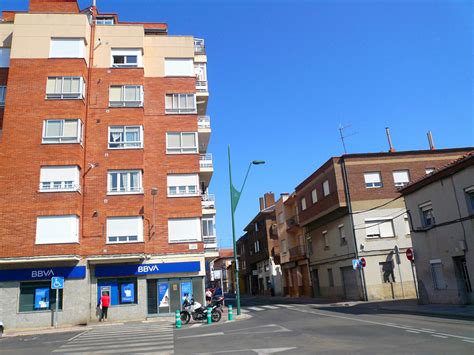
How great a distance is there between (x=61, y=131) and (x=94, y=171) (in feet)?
9.78

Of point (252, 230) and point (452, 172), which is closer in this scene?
point (452, 172)

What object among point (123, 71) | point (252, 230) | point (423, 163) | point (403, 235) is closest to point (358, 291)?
point (403, 235)

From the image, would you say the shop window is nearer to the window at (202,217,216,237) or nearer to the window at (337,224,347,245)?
the window at (202,217,216,237)

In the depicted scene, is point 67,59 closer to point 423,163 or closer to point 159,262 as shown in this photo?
point 159,262

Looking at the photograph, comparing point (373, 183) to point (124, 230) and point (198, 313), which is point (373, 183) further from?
point (124, 230)

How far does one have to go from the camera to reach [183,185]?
27.2 meters

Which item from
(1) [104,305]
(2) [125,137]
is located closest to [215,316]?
(1) [104,305]

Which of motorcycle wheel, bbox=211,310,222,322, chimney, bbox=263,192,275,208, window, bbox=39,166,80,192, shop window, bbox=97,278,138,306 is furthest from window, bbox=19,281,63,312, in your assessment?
chimney, bbox=263,192,275,208

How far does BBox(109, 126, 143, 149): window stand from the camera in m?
26.7

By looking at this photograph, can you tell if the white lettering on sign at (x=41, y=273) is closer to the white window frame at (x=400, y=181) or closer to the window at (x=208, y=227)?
the window at (x=208, y=227)

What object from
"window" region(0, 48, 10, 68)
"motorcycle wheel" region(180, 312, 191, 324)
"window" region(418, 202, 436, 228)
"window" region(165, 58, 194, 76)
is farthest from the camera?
"window" region(165, 58, 194, 76)

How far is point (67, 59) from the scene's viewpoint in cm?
2647

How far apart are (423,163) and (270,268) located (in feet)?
95.2

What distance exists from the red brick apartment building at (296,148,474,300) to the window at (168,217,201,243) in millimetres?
11445
